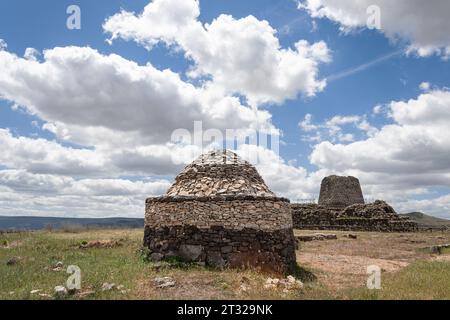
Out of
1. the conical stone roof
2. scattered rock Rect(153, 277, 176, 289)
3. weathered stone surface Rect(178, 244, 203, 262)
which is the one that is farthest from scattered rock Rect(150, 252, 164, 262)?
scattered rock Rect(153, 277, 176, 289)

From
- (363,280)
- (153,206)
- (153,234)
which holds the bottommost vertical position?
(363,280)

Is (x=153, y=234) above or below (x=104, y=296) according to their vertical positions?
above

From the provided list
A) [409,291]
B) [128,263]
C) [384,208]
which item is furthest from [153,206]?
[384,208]

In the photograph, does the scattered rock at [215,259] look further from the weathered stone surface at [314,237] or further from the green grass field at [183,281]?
the weathered stone surface at [314,237]

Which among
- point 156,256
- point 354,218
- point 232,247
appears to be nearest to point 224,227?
point 232,247

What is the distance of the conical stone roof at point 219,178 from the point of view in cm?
1391

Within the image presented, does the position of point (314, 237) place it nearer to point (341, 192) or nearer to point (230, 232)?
point (230, 232)

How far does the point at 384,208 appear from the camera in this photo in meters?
43.8

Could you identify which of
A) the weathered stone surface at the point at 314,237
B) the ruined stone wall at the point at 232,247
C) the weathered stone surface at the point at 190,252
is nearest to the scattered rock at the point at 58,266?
the ruined stone wall at the point at 232,247

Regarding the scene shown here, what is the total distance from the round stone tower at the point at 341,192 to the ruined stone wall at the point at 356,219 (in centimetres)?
560

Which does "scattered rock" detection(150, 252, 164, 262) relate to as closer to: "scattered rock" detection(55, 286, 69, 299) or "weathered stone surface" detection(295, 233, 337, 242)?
"scattered rock" detection(55, 286, 69, 299)

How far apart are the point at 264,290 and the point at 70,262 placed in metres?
7.85

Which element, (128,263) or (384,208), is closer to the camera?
(128,263)
